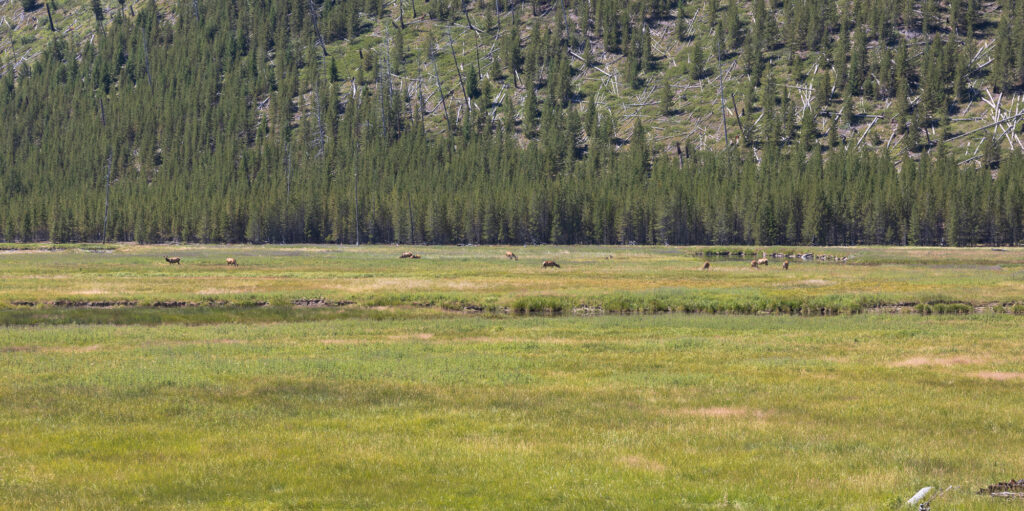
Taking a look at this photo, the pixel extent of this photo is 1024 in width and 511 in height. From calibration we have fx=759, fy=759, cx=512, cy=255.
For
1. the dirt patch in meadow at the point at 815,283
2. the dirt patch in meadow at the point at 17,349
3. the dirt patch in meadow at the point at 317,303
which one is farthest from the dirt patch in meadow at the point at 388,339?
the dirt patch in meadow at the point at 815,283

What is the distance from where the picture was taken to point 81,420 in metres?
19.6

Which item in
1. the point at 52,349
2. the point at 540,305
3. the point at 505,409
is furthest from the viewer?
the point at 540,305

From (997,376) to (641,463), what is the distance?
1735 centimetres

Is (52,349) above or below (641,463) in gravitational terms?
above

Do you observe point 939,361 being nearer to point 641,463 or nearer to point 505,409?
point 505,409

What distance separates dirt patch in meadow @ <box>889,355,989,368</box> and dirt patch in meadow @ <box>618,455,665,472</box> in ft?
54.6

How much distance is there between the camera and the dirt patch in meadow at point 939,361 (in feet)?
94.5

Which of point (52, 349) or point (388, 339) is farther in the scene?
point (388, 339)

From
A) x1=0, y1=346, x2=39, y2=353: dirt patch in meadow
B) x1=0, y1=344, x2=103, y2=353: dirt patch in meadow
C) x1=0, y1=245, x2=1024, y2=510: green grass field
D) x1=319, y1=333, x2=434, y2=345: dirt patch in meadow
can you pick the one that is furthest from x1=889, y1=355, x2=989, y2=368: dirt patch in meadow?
x1=0, y1=346, x2=39, y2=353: dirt patch in meadow

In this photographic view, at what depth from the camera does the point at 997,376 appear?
26297mm

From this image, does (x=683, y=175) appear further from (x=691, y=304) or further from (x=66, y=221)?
(x=66, y=221)

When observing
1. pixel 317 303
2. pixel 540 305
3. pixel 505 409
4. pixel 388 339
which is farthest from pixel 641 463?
pixel 317 303

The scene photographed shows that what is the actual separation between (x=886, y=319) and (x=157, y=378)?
3935 cm

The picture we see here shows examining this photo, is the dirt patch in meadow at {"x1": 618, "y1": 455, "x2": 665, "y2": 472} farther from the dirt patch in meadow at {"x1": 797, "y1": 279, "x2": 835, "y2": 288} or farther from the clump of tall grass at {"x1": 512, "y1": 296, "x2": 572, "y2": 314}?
the dirt patch in meadow at {"x1": 797, "y1": 279, "x2": 835, "y2": 288}
